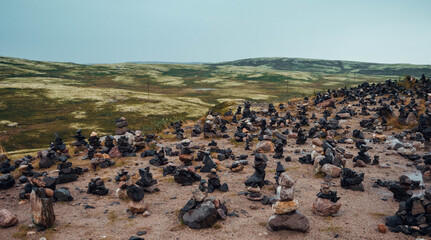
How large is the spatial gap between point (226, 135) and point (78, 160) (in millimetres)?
13915

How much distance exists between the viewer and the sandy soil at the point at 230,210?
948 cm

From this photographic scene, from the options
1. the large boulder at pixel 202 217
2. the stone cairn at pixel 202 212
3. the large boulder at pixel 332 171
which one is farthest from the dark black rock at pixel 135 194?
the large boulder at pixel 332 171

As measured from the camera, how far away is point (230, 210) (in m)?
11.5

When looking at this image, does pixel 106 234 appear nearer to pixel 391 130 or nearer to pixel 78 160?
pixel 78 160

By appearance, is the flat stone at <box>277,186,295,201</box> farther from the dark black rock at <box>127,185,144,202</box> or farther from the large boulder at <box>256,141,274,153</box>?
the large boulder at <box>256,141,274,153</box>

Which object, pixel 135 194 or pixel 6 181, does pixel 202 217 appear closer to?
pixel 135 194

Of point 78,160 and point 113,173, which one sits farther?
point 78,160

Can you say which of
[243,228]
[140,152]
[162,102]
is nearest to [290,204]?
[243,228]

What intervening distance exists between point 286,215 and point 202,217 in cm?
321

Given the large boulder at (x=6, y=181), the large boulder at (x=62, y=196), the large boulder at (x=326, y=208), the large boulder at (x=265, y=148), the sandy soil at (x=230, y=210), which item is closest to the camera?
the sandy soil at (x=230, y=210)

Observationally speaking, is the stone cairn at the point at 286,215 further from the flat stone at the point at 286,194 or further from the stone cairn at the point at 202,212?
the stone cairn at the point at 202,212

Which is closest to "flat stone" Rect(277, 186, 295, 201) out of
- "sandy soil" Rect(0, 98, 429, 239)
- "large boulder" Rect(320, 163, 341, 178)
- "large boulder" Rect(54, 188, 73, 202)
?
"sandy soil" Rect(0, 98, 429, 239)

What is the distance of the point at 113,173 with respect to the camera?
17328mm

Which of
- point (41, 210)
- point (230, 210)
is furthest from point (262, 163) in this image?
point (41, 210)
